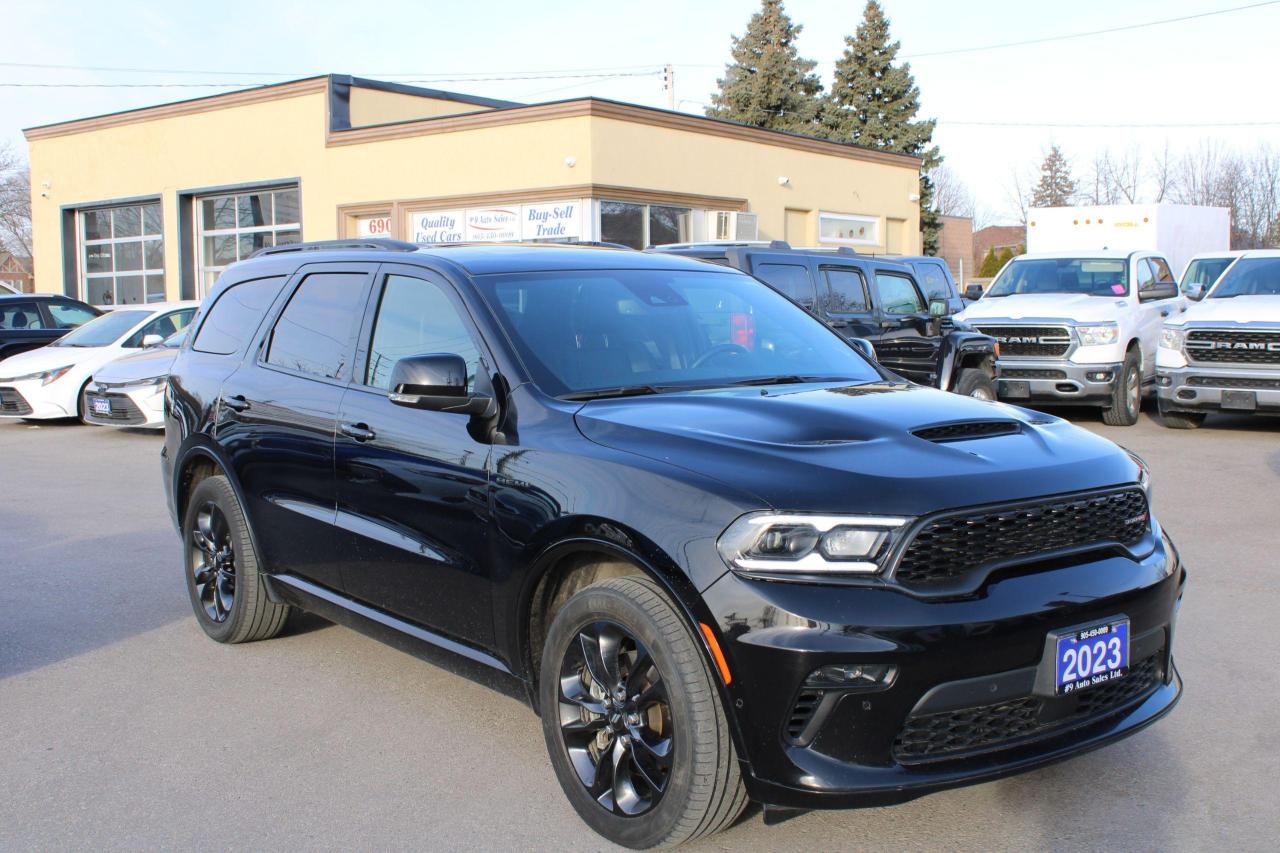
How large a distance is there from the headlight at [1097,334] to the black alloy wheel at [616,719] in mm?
11373

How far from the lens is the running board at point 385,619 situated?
418cm

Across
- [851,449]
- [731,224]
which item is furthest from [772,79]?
[851,449]

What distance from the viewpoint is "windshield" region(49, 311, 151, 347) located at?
52.7 feet

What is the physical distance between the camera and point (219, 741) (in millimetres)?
4551

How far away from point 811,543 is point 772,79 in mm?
47085

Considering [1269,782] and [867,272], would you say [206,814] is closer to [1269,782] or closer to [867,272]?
[1269,782]

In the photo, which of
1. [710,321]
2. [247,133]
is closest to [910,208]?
[247,133]

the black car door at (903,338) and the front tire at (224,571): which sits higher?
the black car door at (903,338)

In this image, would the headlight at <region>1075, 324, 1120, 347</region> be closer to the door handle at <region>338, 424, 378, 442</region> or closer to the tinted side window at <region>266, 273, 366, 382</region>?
the tinted side window at <region>266, 273, 366, 382</region>

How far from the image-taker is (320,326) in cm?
519

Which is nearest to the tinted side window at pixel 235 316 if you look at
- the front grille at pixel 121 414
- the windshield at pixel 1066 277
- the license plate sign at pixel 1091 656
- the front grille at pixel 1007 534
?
the front grille at pixel 1007 534

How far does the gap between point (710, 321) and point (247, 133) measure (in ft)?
85.4

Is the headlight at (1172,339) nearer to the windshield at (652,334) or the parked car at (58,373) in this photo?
the windshield at (652,334)

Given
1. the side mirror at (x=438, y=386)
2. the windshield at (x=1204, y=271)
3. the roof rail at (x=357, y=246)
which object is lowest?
the side mirror at (x=438, y=386)
